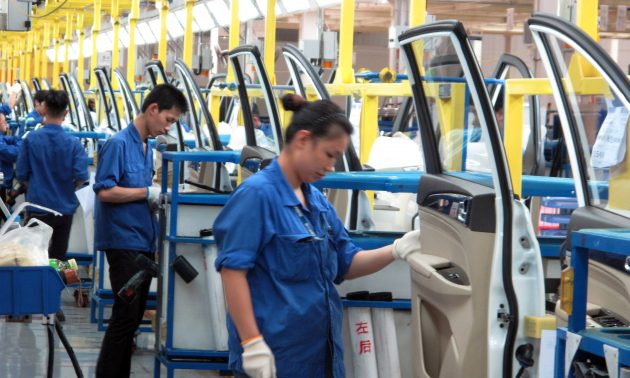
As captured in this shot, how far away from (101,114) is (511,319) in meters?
11.8

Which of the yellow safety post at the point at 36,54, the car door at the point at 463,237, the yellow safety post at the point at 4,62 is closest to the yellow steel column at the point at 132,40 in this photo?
the car door at the point at 463,237

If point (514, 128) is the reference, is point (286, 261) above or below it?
below

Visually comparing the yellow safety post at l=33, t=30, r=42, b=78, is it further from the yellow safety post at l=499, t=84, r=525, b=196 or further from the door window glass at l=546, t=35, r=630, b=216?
the door window glass at l=546, t=35, r=630, b=216

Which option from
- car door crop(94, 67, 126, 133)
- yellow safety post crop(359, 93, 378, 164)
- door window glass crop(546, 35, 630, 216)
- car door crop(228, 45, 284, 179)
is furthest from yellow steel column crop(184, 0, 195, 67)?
door window glass crop(546, 35, 630, 216)

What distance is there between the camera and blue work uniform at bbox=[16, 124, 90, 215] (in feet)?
29.7

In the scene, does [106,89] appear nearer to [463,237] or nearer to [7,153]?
[7,153]

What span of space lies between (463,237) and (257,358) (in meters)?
0.77

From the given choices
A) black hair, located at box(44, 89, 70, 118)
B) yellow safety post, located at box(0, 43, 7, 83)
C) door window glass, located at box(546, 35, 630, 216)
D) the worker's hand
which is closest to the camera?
door window glass, located at box(546, 35, 630, 216)

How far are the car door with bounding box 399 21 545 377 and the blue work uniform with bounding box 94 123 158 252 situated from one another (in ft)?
9.29

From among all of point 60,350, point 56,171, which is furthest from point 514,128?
point 56,171

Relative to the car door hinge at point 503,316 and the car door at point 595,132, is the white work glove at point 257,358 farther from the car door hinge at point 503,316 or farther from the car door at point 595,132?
the car door at point 595,132

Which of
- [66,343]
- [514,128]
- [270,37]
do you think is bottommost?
[66,343]

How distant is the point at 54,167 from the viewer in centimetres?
909

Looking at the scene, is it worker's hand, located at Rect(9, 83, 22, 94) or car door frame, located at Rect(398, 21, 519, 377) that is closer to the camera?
car door frame, located at Rect(398, 21, 519, 377)
